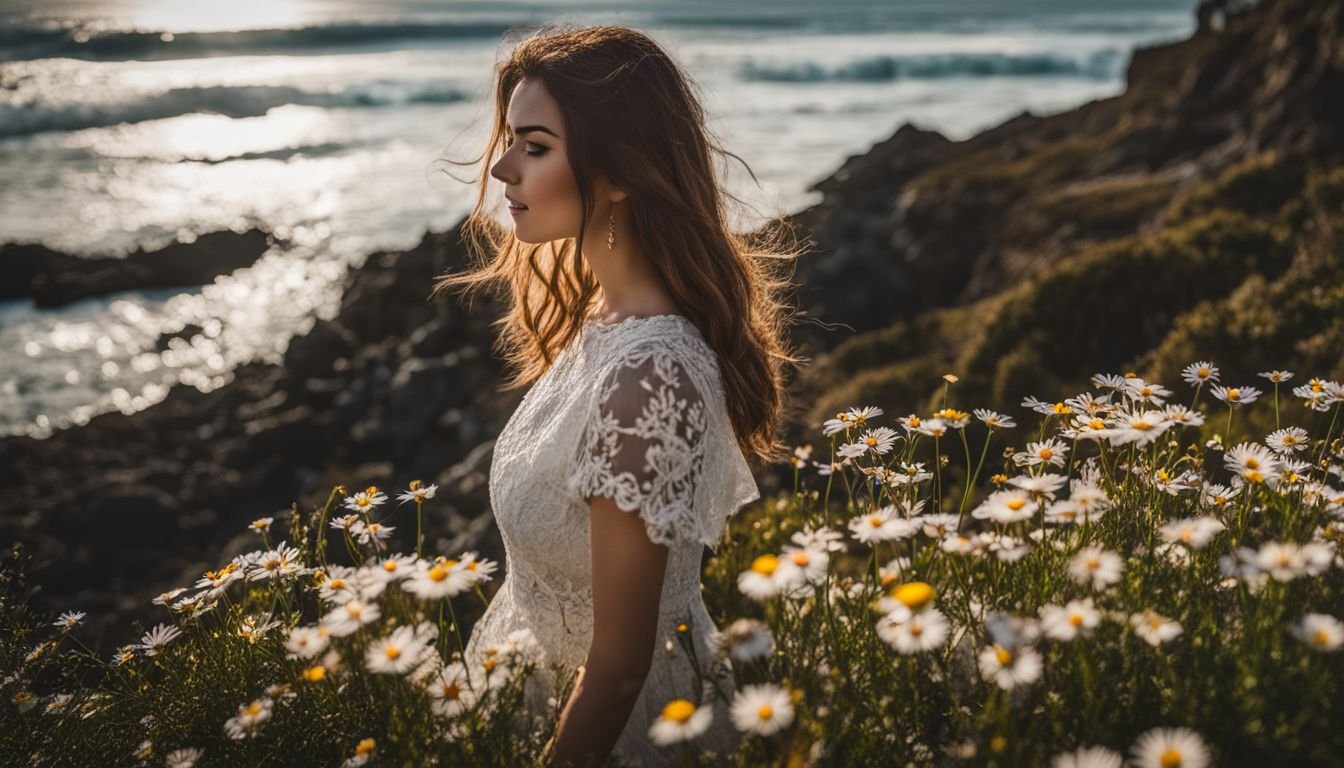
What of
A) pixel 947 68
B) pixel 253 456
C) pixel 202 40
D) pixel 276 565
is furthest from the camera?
pixel 947 68

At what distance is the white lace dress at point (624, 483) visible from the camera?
246cm

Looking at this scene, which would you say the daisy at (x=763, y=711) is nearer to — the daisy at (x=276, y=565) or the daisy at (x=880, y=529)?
the daisy at (x=880, y=529)

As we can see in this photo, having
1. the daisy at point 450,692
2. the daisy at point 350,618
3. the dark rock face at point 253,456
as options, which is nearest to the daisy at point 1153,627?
the daisy at point 450,692

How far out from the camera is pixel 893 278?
55.4ft

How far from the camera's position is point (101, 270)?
92.3 ft

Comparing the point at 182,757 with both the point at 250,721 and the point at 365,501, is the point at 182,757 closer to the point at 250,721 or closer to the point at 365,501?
the point at 250,721

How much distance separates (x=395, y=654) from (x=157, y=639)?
1364 millimetres

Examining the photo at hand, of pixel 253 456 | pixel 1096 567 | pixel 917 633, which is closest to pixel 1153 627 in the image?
pixel 1096 567

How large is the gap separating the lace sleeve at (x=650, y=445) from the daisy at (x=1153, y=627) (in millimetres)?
1131

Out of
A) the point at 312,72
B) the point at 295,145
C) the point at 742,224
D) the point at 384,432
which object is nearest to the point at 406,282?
the point at 384,432

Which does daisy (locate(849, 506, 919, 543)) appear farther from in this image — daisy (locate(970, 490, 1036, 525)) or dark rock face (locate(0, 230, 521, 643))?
dark rock face (locate(0, 230, 521, 643))

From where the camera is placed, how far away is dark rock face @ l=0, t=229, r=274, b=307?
26656 millimetres

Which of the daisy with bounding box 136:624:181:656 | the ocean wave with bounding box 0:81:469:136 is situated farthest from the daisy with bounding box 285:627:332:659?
the ocean wave with bounding box 0:81:469:136

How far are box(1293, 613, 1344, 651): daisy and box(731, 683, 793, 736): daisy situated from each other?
91cm
